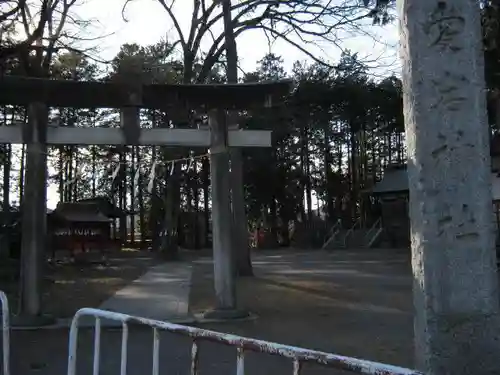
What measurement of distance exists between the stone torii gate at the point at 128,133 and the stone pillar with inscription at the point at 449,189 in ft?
23.3

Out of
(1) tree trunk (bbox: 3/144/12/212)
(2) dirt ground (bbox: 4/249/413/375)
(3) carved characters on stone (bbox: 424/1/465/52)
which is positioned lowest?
(2) dirt ground (bbox: 4/249/413/375)

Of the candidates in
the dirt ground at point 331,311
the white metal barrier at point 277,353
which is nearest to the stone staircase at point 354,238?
the dirt ground at point 331,311

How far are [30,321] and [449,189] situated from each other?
26.6 ft

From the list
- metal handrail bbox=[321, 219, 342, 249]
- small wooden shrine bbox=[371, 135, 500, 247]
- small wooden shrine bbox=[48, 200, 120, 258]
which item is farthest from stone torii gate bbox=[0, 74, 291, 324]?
metal handrail bbox=[321, 219, 342, 249]

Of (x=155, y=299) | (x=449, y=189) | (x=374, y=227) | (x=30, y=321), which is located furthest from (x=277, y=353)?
(x=374, y=227)

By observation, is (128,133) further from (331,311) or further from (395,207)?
(395,207)

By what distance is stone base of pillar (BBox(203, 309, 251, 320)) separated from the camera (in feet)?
32.9

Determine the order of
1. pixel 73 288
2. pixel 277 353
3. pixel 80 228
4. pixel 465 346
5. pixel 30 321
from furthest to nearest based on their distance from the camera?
1. pixel 80 228
2. pixel 73 288
3. pixel 30 321
4. pixel 465 346
5. pixel 277 353

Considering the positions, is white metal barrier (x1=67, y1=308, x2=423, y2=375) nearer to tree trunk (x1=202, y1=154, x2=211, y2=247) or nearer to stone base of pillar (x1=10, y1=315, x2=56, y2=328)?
stone base of pillar (x1=10, y1=315, x2=56, y2=328)

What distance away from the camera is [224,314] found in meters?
10.1

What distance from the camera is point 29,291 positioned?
962 centimetres

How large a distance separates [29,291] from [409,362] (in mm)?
5954

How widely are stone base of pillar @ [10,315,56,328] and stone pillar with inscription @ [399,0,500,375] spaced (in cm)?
776

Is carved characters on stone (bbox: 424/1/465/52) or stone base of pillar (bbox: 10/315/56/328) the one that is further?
stone base of pillar (bbox: 10/315/56/328)
